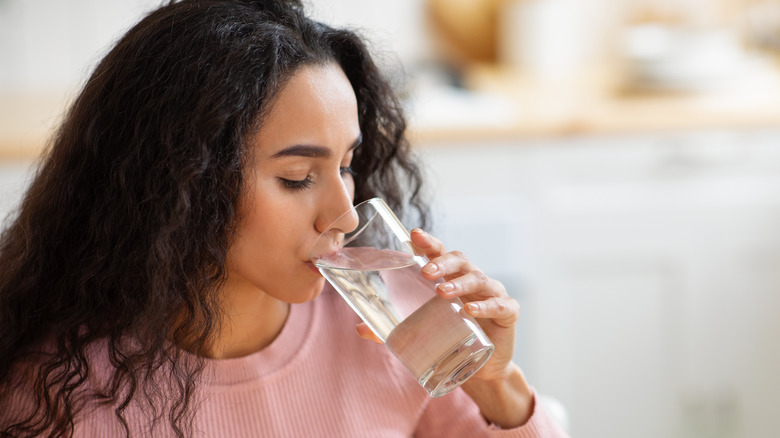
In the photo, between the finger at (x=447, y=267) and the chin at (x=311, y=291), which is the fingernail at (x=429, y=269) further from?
the chin at (x=311, y=291)

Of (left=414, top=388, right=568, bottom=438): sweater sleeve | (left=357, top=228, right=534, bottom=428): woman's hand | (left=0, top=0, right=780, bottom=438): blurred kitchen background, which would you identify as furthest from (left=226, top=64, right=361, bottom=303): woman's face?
(left=0, top=0, right=780, bottom=438): blurred kitchen background

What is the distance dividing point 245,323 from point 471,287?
30 cm

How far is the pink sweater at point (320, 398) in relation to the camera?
998 mm

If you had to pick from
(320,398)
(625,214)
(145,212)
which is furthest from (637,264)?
(145,212)

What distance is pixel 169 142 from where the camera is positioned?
858mm

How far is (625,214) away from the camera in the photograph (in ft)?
6.88

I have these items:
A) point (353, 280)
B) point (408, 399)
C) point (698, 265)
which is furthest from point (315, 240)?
point (698, 265)

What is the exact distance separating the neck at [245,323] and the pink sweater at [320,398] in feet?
0.05

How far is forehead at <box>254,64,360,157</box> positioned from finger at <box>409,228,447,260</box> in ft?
0.41

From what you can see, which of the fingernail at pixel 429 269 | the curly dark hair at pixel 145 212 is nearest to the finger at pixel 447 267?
the fingernail at pixel 429 269

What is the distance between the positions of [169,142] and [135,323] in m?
0.20

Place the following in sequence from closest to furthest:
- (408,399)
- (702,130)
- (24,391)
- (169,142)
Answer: (169,142) → (24,391) → (408,399) → (702,130)

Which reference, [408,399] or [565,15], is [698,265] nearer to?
[565,15]

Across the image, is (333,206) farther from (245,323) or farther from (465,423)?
(465,423)
